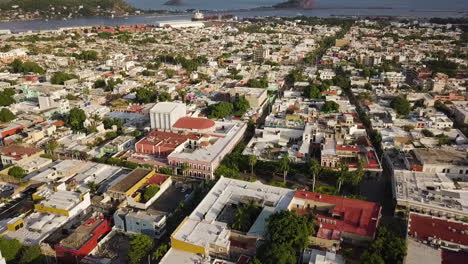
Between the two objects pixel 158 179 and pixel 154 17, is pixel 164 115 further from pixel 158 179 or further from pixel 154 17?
pixel 154 17

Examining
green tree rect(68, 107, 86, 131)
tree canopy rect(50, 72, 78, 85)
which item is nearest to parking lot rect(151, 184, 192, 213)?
green tree rect(68, 107, 86, 131)

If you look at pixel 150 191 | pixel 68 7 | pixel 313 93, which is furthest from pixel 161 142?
pixel 68 7

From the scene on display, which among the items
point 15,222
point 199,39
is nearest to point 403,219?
point 15,222

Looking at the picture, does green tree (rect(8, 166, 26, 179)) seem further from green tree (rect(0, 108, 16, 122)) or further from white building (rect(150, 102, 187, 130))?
green tree (rect(0, 108, 16, 122))

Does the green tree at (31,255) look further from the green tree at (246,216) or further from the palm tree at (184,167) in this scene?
the palm tree at (184,167)

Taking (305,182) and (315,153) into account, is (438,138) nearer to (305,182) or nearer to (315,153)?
(315,153)
